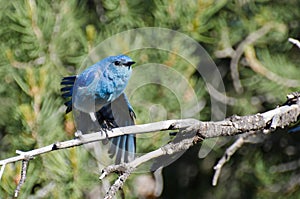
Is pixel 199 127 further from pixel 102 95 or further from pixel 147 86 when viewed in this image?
Result: pixel 147 86

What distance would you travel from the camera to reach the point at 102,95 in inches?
93.7

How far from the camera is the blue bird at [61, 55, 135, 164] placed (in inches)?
91.8

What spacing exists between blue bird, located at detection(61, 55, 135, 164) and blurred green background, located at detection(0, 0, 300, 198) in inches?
2.8

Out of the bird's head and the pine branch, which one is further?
the bird's head

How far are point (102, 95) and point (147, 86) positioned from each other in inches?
11.6

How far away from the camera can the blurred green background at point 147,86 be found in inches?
91.7

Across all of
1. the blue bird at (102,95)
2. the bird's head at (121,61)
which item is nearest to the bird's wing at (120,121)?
the blue bird at (102,95)

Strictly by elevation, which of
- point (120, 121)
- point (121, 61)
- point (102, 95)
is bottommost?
point (120, 121)

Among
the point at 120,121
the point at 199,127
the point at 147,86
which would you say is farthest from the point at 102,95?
the point at 199,127

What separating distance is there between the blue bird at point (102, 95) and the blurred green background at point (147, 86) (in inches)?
2.8

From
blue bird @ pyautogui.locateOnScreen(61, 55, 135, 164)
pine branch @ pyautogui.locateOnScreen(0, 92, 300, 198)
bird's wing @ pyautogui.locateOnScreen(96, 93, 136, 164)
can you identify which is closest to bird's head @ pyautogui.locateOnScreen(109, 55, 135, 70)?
blue bird @ pyautogui.locateOnScreen(61, 55, 135, 164)

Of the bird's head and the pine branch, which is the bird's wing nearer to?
the bird's head

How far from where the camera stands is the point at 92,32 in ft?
8.14

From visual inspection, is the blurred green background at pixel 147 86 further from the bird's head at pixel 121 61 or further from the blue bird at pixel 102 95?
the bird's head at pixel 121 61
